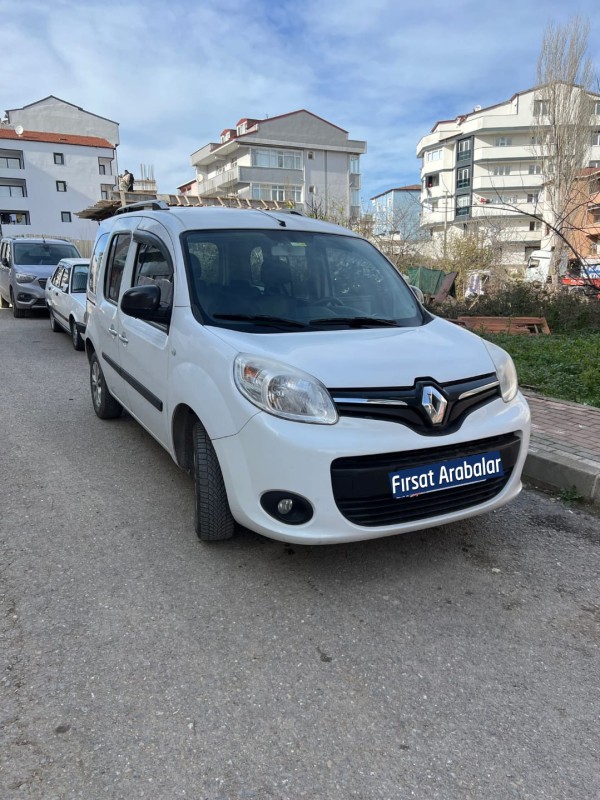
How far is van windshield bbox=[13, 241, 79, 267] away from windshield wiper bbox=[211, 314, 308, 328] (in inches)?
535

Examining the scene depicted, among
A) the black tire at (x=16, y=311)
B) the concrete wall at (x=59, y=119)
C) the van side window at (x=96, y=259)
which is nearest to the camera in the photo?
the van side window at (x=96, y=259)

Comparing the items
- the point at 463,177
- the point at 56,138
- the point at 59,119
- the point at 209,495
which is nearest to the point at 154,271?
the point at 209,495

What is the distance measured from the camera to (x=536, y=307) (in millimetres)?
11742

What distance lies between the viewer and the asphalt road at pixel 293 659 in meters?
1.94

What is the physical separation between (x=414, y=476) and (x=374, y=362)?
596 mm

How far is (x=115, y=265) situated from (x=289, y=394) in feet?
9.59

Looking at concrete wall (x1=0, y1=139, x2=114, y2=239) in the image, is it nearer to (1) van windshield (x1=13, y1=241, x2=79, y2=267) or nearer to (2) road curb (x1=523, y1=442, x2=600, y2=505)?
(1) van windshield (x1=13, y1=241, x2=79, y2=267)

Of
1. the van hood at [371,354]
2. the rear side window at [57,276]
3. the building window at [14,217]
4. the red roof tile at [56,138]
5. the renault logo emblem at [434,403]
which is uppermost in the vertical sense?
the red roof tile at [56,138]

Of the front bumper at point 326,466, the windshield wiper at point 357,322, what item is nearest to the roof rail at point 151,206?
the windshield wiper at point 357,322

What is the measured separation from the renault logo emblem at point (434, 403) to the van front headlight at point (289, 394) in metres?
0.46

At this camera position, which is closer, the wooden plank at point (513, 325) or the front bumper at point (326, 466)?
the front bumper at point (326, 466)

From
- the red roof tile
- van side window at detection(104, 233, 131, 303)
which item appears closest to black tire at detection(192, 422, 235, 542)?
van side window at detection(104, 233, 131, 303)

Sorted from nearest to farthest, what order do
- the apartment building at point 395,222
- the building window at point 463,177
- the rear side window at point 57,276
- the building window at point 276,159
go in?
the rear side window at point 57,276 < the apartment building at point 395,222 < the building window at point 276,159 < the building window at point 463,177

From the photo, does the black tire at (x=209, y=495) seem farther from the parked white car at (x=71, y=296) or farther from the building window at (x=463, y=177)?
the building window at (x=463, y=177)
